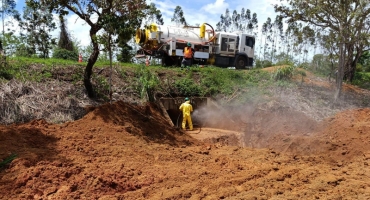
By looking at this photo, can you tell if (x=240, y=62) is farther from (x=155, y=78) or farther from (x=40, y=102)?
(x=40, y=102)

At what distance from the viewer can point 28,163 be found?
5.84 m

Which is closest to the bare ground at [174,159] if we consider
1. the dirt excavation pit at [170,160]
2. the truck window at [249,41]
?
the dirt excavation pit at [170,160]

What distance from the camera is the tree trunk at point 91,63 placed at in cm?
924

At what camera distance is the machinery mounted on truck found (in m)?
18.4

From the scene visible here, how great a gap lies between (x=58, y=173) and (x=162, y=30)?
14.4 m

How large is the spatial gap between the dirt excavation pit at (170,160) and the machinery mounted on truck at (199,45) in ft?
27.2

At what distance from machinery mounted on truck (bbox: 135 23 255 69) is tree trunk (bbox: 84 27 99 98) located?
8.33 metres

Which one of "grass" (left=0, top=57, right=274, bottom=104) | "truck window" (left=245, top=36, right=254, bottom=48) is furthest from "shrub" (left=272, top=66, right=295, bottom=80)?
"truck window" (left=245, top=36, right=254, bottom=48)

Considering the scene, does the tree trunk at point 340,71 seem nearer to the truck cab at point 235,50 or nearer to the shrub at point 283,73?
the shrub at point 283,73

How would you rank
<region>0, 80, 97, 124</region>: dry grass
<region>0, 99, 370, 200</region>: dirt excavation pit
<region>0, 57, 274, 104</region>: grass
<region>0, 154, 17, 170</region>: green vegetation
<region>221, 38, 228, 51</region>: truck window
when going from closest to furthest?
<region>0, 99, 370, 200</region>: dirt excavation pit, <region>0, 154, 17, 170</region>: green vegetation, <region>0, 80, 97, 124</region>: dry grass, <region>0, 57, 274, 104</region>: grass, <region>221, 38, 228, 51</region>: truck window

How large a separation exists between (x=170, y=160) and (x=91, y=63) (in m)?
4.40

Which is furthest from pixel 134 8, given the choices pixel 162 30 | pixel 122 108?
pixel 162 30

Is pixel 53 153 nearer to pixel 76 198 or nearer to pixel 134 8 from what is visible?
pixel 76 198

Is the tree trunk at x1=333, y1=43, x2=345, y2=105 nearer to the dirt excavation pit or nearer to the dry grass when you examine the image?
the dirt excavation pit
